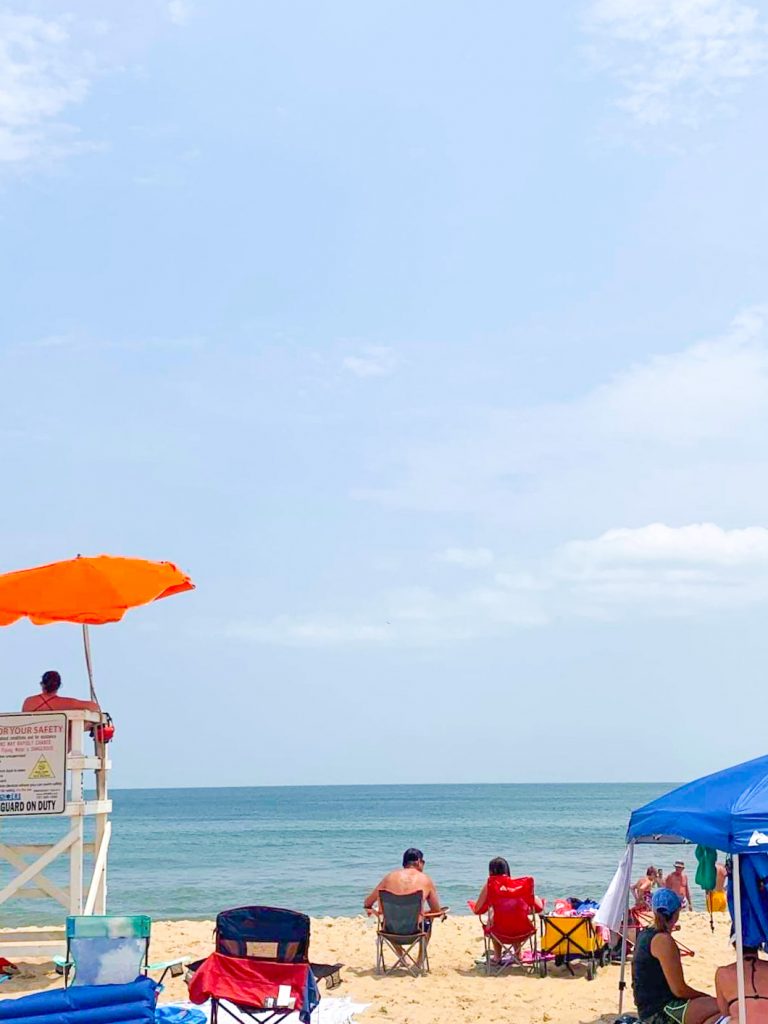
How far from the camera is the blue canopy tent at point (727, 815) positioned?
208 inches

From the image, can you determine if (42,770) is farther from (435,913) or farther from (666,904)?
(666,904)

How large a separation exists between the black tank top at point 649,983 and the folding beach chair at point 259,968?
6.08 feet

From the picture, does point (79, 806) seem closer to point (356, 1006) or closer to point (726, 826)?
point (356, 1006)

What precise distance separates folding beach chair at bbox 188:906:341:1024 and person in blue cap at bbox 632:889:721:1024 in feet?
6.13

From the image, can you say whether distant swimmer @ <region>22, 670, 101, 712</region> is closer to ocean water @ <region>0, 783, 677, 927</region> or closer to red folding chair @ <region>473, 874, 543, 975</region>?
red folding chair @ <region>473, 874, 543, 975</region>

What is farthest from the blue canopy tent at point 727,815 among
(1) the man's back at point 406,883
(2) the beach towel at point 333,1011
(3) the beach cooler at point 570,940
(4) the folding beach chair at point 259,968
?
(1) the man's back at point 406,883

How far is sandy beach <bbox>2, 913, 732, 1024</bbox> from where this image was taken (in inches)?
294

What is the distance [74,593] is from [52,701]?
3.02 ft

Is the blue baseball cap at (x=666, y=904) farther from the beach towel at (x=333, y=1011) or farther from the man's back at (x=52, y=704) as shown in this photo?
the man's back at (x=52, y=704)

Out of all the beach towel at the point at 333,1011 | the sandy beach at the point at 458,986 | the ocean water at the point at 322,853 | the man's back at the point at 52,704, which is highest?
the man's back at the point at 52,704

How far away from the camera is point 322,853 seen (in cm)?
3953

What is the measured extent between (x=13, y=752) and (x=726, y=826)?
16.6 ft

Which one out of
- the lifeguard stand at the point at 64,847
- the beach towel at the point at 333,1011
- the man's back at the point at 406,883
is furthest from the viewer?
the man's back at the point at 406,883

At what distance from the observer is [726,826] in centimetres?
535
